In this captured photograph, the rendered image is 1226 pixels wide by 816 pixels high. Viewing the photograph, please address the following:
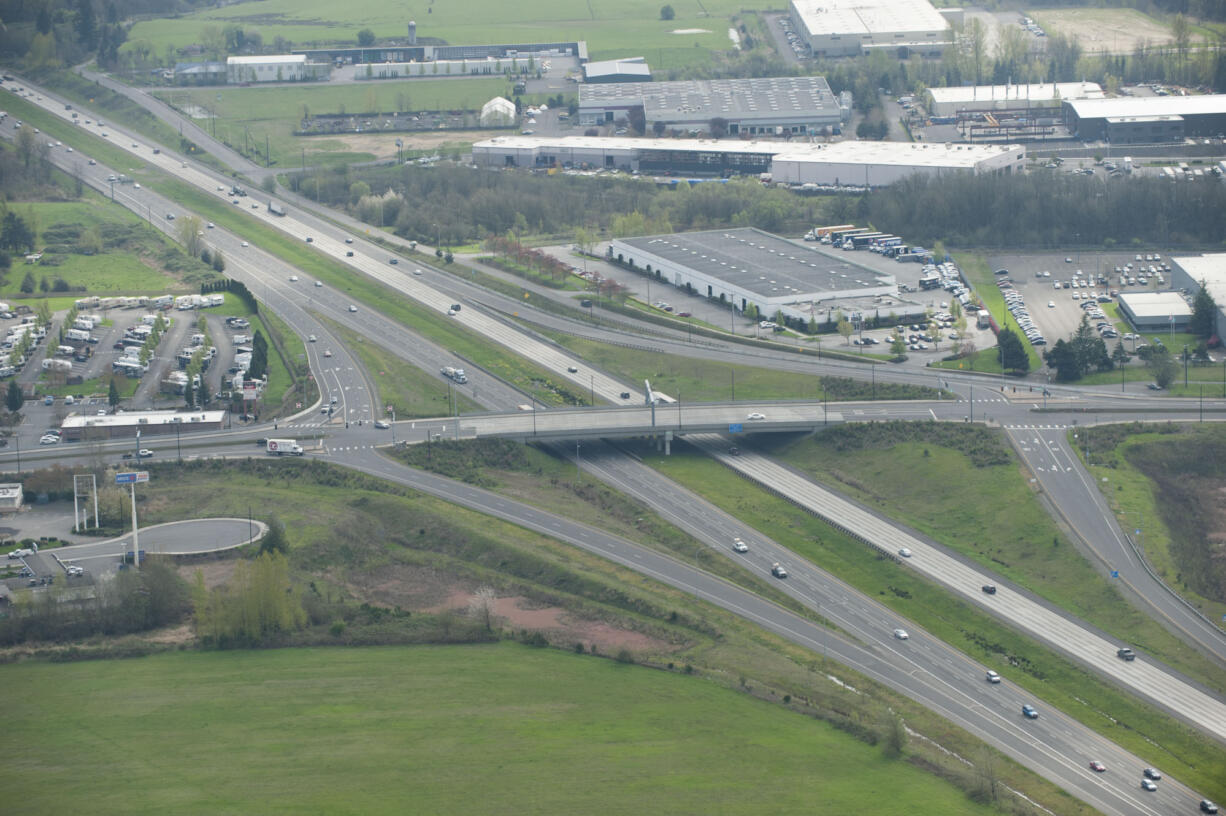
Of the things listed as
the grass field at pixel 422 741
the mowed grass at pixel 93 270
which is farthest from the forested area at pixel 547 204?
the grass field at pixel 422 741

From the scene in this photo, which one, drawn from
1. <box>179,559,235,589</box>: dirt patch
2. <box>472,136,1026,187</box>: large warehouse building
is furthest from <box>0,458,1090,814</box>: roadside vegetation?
<box>472,136,1026,187</box>: large warehouse building

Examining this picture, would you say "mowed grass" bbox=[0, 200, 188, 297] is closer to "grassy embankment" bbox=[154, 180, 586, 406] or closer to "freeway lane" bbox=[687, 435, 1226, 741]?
"grassy embankment" bbox=[154, 180, 586, 406]

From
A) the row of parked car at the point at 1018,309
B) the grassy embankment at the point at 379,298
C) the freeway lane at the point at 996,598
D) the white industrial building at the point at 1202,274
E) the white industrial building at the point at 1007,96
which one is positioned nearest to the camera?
the freeway lane at the point at 996,598

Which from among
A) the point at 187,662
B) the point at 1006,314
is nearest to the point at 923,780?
the point at 187,662

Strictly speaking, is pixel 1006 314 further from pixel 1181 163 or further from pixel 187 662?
pixel 187 662

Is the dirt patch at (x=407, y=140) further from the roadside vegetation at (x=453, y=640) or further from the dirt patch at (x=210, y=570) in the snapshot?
the dirt patch at (x=210, y=570)

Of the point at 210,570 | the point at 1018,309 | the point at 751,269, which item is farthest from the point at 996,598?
the point at 751,269

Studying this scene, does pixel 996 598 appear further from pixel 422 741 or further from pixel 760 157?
pixel 760 157
